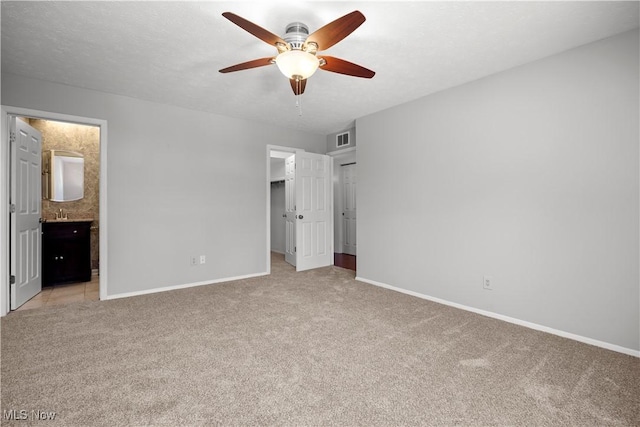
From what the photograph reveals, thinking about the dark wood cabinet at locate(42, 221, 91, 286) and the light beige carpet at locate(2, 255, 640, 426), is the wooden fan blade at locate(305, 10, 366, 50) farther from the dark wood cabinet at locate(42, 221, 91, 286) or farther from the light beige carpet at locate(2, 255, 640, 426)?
the dark wood cabinet at locate(42, 221, 91, 286)

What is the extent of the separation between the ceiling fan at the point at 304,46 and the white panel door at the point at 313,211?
2814 millimetres

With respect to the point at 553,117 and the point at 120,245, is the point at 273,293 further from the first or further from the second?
the point at 553,117

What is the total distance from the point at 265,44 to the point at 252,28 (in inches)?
30.4

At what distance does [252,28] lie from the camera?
1787 millimetres

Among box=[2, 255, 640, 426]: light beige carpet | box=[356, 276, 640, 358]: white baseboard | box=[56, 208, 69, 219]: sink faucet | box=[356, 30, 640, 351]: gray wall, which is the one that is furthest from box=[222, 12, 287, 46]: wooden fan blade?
box=[56, 208, 69, 219]: sink faucet

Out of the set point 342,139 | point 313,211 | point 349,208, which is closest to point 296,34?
point 342,139

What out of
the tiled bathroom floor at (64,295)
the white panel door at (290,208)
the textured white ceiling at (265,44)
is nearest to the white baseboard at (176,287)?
the tiled bathroom floor at (64,295)

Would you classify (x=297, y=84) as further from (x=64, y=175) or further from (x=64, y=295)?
(x=64, y=175)

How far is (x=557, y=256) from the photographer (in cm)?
265

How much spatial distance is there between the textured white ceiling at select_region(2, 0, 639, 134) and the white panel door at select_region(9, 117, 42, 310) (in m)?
0.84

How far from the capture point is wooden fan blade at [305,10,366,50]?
5.45ft

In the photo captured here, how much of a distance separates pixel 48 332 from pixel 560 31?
194 inches

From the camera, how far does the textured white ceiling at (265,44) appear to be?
6.72 ft

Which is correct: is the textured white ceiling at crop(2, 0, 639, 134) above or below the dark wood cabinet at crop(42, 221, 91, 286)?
above
